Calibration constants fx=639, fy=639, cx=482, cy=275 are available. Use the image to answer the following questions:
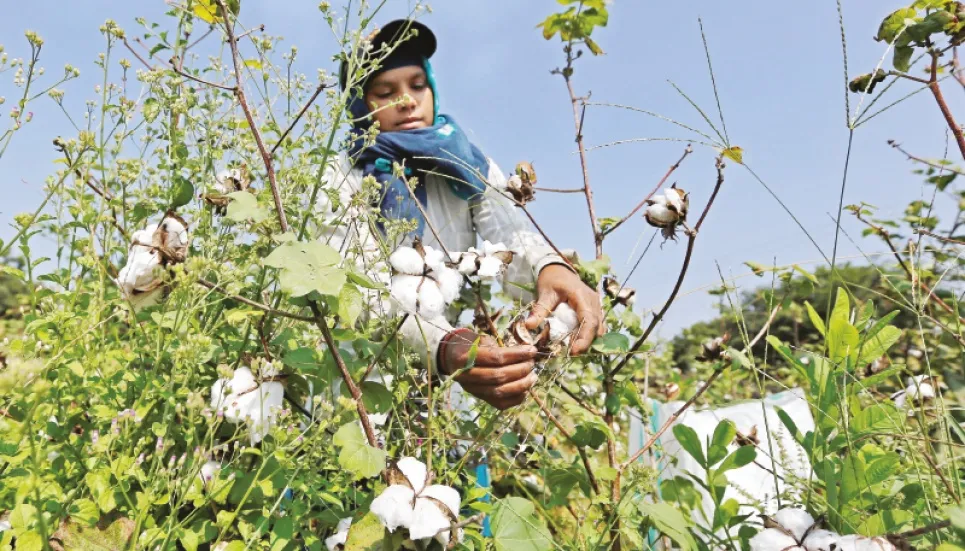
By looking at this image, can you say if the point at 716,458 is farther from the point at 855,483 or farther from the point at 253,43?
the point at 253,43

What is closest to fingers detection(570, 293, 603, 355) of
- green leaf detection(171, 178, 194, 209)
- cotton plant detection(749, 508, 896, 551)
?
cotton plant detection(749, 508, 896, 551)

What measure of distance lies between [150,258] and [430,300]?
0.35m

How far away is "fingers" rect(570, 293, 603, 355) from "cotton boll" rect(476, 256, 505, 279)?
7.2 inches

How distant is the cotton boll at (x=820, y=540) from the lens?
2.20 feet

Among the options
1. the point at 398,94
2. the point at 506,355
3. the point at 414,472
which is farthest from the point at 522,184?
the point at 398,94

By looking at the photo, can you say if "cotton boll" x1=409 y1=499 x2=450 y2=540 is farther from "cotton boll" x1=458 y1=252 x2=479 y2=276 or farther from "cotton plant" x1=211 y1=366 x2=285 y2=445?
"cotton boll" x1=458 y1=252 x2=479 y2=276

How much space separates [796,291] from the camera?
110 centimetres

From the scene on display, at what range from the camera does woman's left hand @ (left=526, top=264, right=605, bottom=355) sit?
40.2 inches

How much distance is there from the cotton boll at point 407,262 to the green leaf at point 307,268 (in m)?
0.19

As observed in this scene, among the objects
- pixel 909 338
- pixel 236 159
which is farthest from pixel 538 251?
pixel 909 338

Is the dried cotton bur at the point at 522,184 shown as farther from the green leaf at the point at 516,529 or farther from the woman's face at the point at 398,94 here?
the woman's face at the point at 398,94

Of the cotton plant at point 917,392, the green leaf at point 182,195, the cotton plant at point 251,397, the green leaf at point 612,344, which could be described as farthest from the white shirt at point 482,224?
the cotton plant at point 917,392

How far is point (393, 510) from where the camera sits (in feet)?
2.05

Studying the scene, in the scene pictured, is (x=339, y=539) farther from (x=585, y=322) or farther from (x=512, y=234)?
(x=512, y=234)
